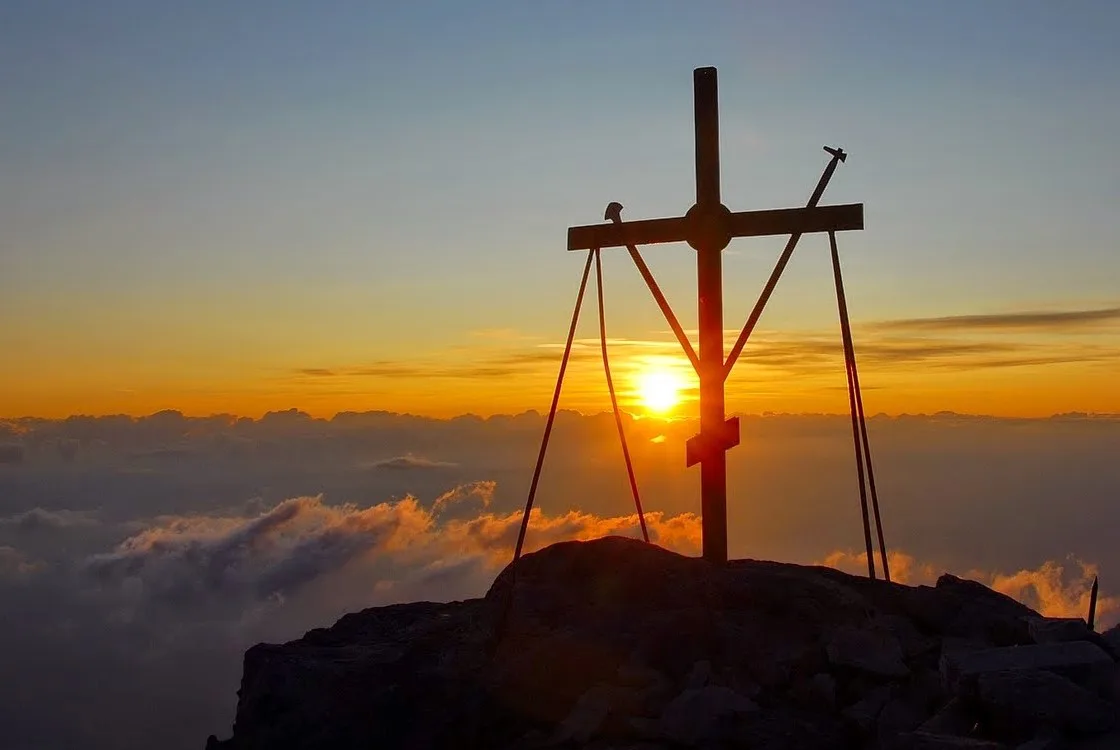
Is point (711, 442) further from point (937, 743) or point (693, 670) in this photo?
point (937, 743)

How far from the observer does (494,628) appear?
12125mm

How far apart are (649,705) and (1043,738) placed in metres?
3.49

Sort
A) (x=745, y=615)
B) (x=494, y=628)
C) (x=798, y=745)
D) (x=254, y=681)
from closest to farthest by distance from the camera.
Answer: (x=798, y=745)
(x=745, y=615)
(x=494, y=628)
(x=254, y=681)

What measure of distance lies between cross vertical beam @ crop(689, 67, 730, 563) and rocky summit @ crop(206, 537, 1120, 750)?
0.77m

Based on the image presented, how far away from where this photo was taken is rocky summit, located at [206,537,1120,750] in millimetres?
9214

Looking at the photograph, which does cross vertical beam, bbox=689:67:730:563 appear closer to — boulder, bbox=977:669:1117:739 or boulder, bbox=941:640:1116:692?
boulder, bbox=941:640:1116:692

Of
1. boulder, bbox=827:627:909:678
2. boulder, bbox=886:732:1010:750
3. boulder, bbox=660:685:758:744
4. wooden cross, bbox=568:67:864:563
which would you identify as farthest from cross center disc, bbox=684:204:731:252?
boulder, bbox=886:732:1010:750

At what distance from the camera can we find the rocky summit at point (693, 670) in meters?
9.21

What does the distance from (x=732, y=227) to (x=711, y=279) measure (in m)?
0.71

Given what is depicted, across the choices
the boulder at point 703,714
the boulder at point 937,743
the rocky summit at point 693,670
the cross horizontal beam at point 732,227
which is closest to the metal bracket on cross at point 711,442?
the rocky summit at point 693,670

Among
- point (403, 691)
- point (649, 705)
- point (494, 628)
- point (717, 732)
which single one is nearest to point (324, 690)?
point (403, 691)

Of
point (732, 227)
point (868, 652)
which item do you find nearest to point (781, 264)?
point (732, 227)

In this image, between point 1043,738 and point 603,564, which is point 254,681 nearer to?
point 603,564

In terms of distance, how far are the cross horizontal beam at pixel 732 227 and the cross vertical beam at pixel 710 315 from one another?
0.67ft
